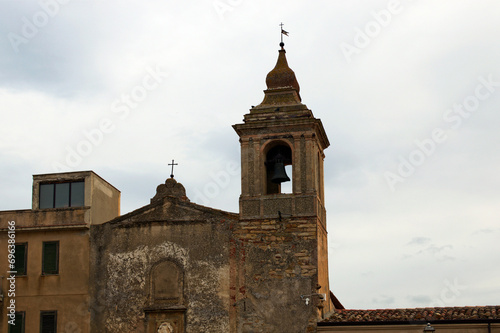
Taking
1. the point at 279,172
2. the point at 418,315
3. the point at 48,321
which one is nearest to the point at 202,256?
the point at 279,172

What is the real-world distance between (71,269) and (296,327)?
7157 mm

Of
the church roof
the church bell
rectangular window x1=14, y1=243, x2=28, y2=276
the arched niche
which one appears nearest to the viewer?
the church roof

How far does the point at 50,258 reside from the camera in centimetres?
2502

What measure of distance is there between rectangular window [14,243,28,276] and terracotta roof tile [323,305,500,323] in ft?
31.0

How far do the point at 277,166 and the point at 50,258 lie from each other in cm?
755

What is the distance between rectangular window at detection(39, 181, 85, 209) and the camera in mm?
25531

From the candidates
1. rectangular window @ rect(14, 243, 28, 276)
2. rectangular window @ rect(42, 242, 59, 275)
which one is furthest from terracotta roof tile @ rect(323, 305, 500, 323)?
rectangular window @ rect(14, 243, 28, 276)

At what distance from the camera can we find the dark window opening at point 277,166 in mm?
24297

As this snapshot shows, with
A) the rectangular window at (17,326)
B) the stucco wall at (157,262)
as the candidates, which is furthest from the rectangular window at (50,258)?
the rectangular window at (17,326)

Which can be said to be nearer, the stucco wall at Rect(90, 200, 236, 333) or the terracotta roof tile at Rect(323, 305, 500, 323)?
the terracotta roof tile at Rect(323, 305, 500, 323)

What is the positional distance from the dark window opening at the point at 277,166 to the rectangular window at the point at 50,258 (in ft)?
22.3

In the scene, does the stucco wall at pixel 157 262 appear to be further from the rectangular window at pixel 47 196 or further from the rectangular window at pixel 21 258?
the rectangular window at pixel 21 258

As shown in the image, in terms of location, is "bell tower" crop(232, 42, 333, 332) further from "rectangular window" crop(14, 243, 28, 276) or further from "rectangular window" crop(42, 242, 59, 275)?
"rectangular window" crop(14, 243, 28, 276)

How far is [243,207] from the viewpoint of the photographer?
24.1 metres
